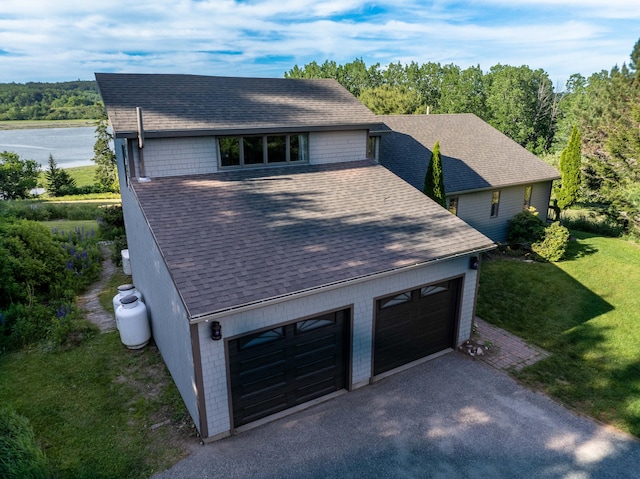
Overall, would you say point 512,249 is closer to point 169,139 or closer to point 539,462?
point 539,462

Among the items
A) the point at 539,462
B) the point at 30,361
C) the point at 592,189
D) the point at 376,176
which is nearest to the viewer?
the point at 539,462

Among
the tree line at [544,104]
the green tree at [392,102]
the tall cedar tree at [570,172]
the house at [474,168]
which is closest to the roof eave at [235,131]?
the house at [474,168]

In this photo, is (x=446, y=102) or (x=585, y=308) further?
(x=446, y=102)

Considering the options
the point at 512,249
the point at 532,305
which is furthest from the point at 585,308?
the point at 512,249

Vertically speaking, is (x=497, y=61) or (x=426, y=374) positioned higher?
(x=497, y=61)

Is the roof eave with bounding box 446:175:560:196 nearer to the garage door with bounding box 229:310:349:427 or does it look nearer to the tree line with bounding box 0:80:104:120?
the garage door with bounding box 229:310:349:427

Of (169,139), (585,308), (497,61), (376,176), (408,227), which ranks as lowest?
(585,308)

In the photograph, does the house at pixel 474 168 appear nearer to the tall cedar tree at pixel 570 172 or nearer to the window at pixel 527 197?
the window at pixel 527 197
